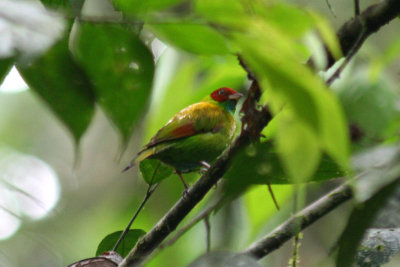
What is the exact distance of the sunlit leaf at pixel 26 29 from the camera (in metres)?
0.62

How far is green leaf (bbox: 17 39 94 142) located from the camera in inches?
28.2

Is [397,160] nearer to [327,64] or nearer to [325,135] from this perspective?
[325,135]

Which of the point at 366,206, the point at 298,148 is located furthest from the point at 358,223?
the point at 298,148

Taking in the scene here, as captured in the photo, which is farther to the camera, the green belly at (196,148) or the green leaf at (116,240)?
the green belly at (196,148)

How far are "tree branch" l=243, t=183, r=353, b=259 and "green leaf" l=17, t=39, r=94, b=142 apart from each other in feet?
1.87

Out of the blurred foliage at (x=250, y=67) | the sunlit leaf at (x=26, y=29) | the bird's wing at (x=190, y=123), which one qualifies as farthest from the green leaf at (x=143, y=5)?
the bird's wing at (x=190, y=123)

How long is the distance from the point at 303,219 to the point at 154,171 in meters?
0.52

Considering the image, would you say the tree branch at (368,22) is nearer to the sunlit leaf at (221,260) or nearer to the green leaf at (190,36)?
the green leaf at (190,36)

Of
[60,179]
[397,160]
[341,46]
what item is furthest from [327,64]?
[60,179]

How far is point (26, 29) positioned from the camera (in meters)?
0.63

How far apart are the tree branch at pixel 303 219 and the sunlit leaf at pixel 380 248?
0.12 m

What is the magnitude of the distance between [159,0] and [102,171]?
6893 millimetres

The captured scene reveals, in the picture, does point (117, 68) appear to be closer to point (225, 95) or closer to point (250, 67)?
point (250, 67)

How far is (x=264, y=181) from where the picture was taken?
0.95 meters
